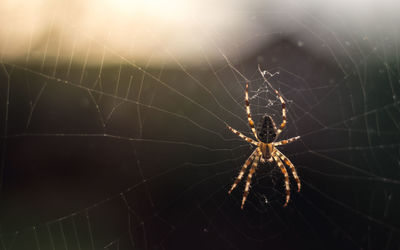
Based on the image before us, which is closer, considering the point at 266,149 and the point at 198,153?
the point at 266,149

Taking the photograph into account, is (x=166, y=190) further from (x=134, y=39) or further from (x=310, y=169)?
(x=134, y=39)

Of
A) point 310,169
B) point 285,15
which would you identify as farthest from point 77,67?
point 310,169

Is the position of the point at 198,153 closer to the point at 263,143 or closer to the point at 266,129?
the point at 263,143

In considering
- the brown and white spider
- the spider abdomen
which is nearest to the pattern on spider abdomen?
the brown and white spider

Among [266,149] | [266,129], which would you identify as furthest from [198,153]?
[266,129]

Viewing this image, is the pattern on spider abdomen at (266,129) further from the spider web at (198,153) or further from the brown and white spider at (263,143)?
the spider web at (198,153)

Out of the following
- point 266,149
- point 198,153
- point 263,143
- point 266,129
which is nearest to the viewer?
point 266,129
